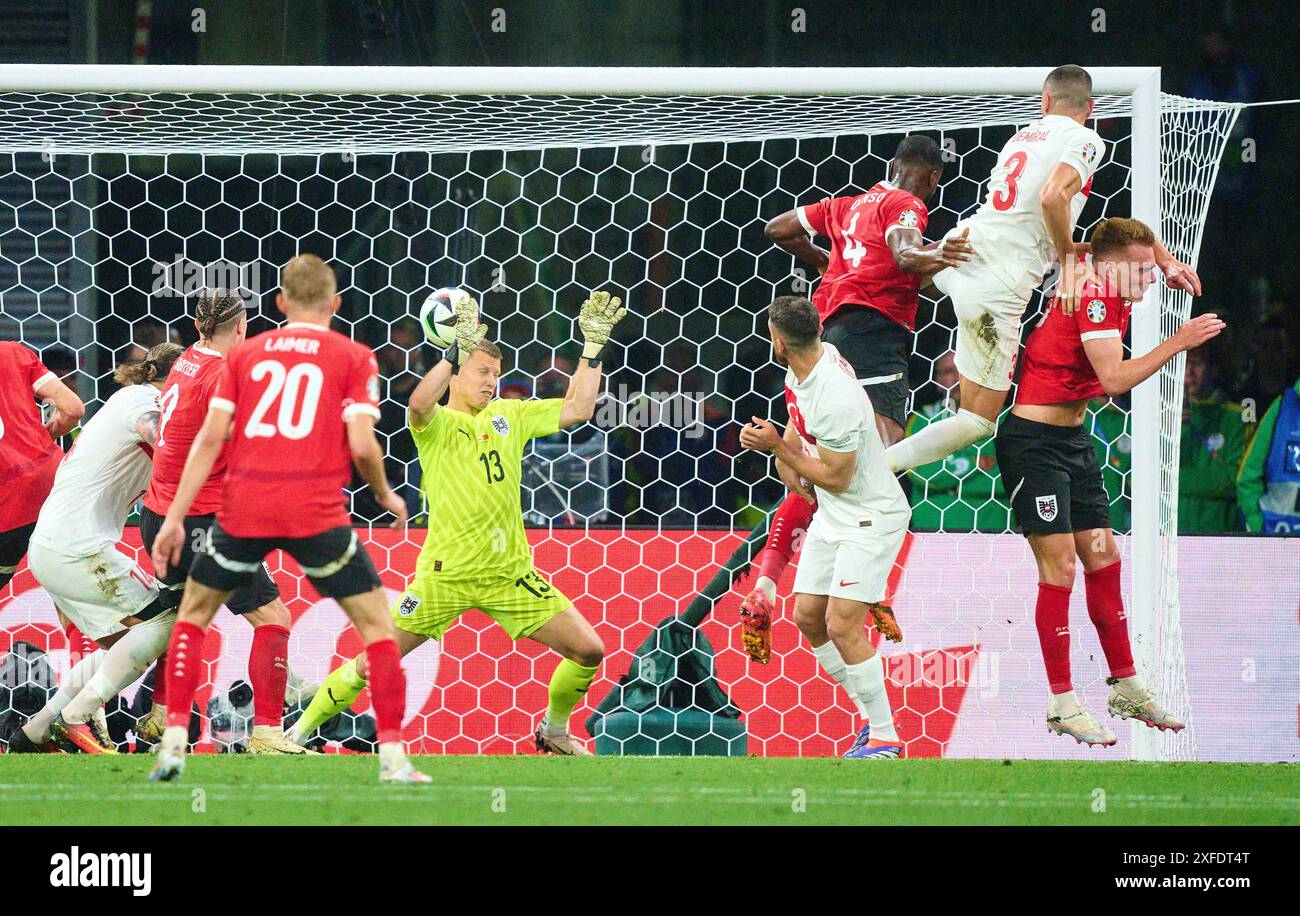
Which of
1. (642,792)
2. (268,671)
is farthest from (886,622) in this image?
(268,671)

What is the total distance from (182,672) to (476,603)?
166 cm

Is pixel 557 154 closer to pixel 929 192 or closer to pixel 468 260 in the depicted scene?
pixel 468 260

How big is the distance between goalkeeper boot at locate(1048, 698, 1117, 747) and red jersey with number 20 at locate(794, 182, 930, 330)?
5.38ft

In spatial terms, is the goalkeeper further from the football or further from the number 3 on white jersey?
the number 3 on white jersey

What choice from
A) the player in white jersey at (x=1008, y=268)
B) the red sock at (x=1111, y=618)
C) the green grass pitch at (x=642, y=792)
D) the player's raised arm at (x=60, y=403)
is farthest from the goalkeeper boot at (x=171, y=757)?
the red sock at (x=1111, y=618)

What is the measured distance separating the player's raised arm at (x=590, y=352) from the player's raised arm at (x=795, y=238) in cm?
87

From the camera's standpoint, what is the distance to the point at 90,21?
31.2ft

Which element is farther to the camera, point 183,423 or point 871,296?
point 871,296

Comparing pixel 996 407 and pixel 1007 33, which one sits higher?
pixel 1007 33

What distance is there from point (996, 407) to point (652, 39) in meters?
4.31

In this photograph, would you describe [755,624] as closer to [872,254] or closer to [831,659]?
[831,659]

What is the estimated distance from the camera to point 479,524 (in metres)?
6.37

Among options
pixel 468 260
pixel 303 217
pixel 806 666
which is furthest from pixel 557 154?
pixel 806 666

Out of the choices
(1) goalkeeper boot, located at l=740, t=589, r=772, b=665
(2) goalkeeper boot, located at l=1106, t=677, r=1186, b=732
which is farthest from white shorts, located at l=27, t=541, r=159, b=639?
(2) goalkeeper boot, located at l=1106, t=677, r=1186, b=732
